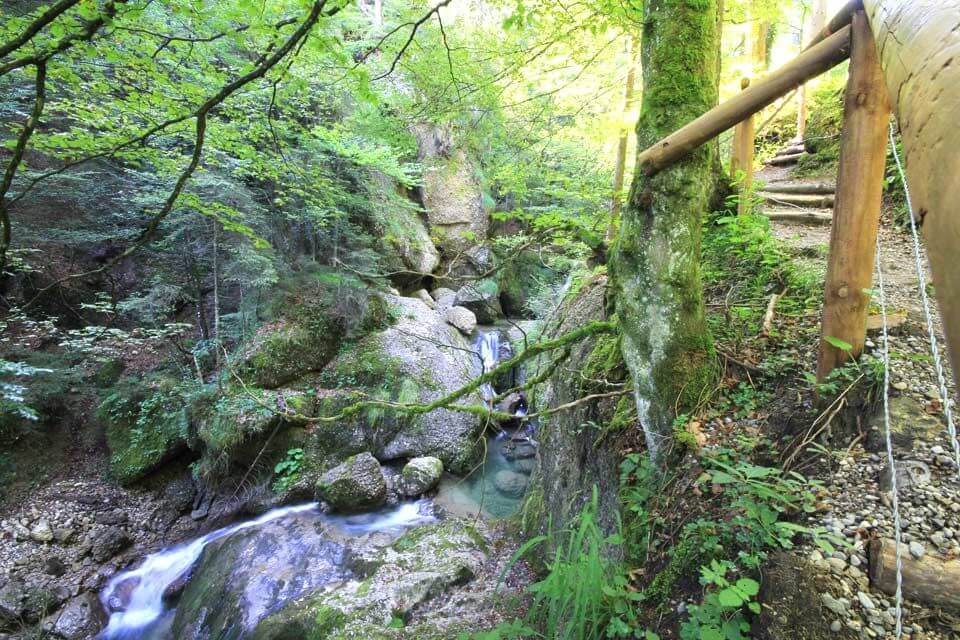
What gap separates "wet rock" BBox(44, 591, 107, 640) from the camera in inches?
191

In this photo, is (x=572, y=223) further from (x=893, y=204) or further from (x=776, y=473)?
(x=893, y=204)

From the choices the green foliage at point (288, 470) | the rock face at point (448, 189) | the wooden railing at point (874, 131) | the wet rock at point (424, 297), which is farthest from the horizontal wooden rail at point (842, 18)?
the rock face at point (448, 189)

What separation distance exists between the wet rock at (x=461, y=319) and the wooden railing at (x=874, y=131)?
9.16 meters

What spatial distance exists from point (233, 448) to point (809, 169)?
36.0ft

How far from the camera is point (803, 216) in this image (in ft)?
17.0

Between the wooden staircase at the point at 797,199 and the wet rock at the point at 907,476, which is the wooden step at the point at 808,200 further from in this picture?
the wet rock at the point at 907,476

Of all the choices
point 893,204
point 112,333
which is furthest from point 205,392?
point 893,204

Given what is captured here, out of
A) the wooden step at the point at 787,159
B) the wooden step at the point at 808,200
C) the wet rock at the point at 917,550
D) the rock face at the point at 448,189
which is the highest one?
the rock face at the point at 448,189

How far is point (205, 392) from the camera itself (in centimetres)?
718

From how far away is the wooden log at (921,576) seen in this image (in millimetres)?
1413

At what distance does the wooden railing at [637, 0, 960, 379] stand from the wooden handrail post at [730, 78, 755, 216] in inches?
80.4

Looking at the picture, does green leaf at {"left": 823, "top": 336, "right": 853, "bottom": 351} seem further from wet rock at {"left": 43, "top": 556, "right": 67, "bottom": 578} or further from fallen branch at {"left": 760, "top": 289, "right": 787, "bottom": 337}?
wet rock at {"left": 43, "top": 556, "right": 67, "bottom": 578}

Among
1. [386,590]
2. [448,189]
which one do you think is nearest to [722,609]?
[386,590]

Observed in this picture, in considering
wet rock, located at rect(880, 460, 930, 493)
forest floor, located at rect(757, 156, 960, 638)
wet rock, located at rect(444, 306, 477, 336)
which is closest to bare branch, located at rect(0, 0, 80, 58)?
forest floor, located at rect(757, 156, 960, 638)
